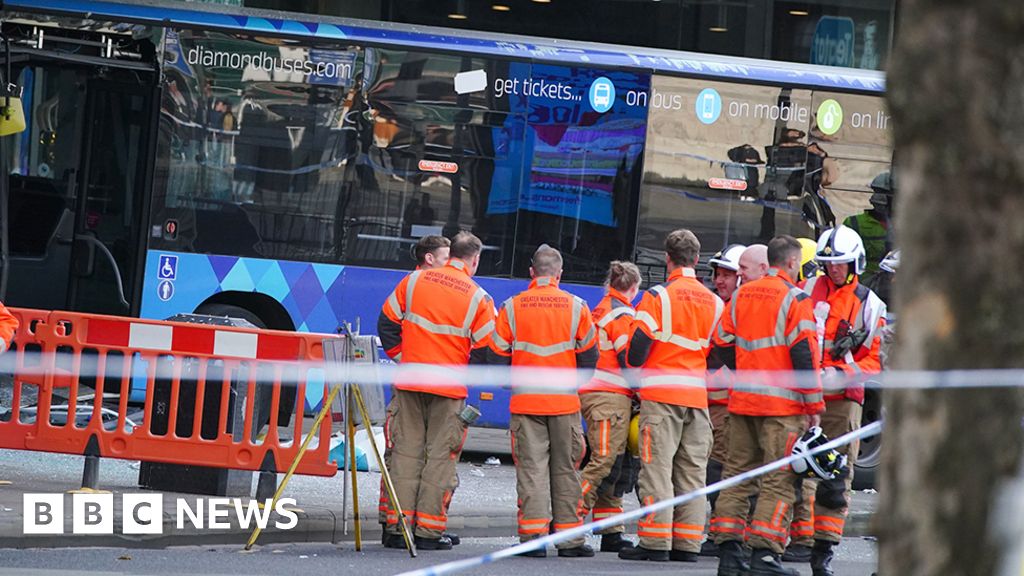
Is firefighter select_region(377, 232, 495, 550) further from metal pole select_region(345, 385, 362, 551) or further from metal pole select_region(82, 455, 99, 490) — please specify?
metal pole select_region(82, 455, 99, 490)

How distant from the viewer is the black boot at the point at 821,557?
29.6 ft

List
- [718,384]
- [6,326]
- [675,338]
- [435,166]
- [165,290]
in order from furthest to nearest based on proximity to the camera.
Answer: [435,166], [165,290], [718,384], [675,338], [6,326]

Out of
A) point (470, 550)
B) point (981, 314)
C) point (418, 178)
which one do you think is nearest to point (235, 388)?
point (470, 550)

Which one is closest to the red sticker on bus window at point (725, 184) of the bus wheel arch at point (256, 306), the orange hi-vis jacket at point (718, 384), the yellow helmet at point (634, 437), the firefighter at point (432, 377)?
the bus wheel arch at point (256, 306)

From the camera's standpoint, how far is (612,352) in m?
10.0

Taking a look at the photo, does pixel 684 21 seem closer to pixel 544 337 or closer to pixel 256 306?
pixel 256 306

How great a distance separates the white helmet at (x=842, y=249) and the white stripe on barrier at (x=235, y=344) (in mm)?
3475

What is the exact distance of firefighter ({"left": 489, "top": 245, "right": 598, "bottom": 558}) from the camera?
959cm

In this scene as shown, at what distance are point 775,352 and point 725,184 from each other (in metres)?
5.64

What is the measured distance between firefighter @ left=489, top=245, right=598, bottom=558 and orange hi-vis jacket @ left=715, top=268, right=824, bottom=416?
1.11 metres

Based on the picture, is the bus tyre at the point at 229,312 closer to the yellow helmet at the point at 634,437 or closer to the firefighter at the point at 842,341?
the yellow helmet at the point at 634,437

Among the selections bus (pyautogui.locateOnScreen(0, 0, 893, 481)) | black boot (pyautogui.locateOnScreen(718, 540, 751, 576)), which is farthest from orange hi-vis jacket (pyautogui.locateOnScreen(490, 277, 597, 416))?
bus (pyautogui.locateOnScreen(0, 0, 893, 481))

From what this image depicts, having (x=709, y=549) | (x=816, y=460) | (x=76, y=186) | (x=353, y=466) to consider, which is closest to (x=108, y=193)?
(x=76, y=186)

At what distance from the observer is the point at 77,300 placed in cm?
1395
